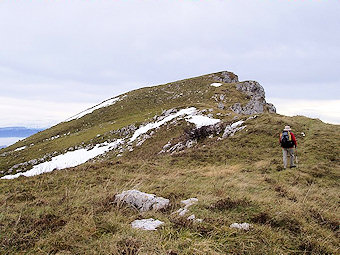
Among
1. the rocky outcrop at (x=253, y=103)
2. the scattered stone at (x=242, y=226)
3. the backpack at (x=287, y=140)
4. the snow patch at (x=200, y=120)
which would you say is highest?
the rocky outcrop at (x=253, y=103)

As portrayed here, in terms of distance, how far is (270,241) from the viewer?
4.21 meters

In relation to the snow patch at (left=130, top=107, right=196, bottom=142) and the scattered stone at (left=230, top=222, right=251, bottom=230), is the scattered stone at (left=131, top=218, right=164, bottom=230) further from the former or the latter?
the snow patch at (left=130, top=107, right=196, bottom=142)

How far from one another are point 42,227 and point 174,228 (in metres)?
2.93

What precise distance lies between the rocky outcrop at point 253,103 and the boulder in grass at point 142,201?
120 ft

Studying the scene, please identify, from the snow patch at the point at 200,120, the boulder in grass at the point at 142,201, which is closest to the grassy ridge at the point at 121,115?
the snow patch at the point at 200,120

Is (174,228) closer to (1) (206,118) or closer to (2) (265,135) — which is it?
(2) (265,135)

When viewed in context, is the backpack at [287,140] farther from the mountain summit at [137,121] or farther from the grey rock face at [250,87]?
the grey rock face at [250,87]

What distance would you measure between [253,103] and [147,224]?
140 feet

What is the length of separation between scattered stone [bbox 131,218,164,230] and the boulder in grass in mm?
1019

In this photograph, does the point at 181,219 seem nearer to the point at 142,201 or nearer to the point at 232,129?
the point at 142,201

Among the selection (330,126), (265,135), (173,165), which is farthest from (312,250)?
(330,126)

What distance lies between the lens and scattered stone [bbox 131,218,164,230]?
4520 millimetres

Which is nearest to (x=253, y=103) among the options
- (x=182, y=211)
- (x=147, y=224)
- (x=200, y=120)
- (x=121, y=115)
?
(x=200, y=120)

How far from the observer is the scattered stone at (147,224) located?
4.52 meters
